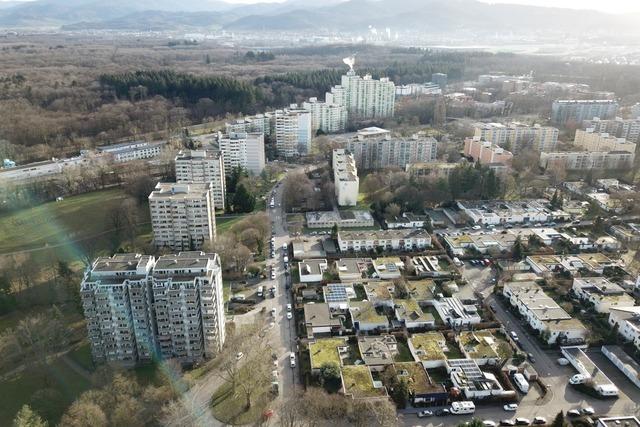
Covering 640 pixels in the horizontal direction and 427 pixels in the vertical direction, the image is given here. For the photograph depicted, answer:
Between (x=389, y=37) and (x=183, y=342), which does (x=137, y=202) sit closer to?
(x=183, y=342)

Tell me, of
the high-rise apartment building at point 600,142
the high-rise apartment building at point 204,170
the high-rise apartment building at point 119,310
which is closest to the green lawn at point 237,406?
the high-rise apartment building at point 119,310

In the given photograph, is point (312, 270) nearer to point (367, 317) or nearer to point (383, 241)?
point (367, 317)

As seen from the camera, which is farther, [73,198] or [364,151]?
[364,151]

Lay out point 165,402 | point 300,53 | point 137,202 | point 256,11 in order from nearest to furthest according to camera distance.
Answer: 1. point 165,402
2. point 137,202
3. point 300,53
4. point 256,11

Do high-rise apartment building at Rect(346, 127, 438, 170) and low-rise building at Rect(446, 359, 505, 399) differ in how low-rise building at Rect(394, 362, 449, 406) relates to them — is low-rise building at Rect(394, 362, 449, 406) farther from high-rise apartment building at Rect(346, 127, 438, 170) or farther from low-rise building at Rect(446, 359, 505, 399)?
high-rise apartment building at Rect(346, 127, 438, 170)

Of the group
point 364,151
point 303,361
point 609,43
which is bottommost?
point 303,361

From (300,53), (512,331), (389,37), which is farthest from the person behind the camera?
(389,37)

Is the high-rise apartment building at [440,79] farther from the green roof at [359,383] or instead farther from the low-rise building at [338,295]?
the green roof at [359,383]

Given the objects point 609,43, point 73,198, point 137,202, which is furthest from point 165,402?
point 609,43
